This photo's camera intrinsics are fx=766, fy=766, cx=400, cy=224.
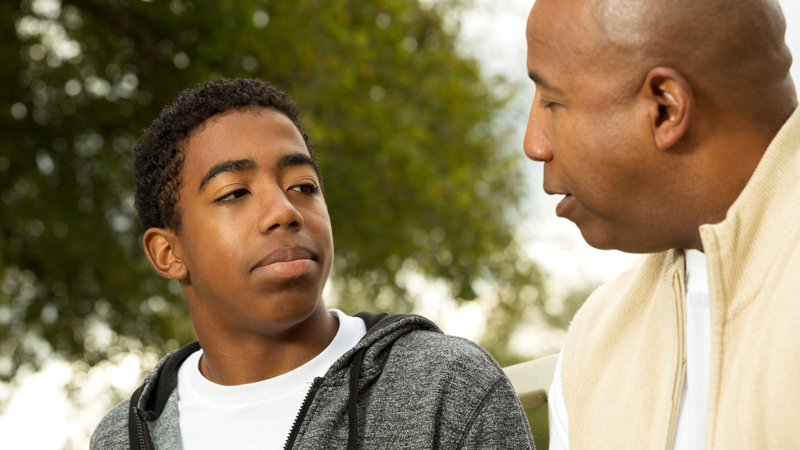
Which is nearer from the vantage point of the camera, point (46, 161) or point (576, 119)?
point (576, 119)

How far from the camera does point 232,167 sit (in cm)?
202

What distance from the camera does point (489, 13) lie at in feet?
28.1

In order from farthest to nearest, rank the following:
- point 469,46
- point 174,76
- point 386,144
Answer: point 469,46 → point 386,144 → point 174,76

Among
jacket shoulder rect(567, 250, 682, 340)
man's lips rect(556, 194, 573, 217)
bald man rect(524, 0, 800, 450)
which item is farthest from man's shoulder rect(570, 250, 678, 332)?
man's lips rect(556, 194, 573, 217)

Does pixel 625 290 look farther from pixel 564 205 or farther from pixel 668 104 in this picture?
pixel 668 104

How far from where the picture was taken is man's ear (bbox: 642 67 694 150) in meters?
1.21

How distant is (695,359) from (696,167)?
0.37 metres

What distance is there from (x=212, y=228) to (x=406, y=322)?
23.1 inches

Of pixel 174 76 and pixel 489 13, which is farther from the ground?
pixel 489 13

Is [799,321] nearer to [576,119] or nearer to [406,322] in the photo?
[576,119]

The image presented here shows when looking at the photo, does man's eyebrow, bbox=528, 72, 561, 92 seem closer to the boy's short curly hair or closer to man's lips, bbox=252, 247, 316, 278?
man's lips, bbox=252, 247, 316, 278

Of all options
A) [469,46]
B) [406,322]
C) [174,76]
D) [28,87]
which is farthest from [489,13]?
[406,322]

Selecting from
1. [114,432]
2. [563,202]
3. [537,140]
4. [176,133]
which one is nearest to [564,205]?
[563,202]

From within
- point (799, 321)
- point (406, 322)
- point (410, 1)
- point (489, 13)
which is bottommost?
point (406, 322)
